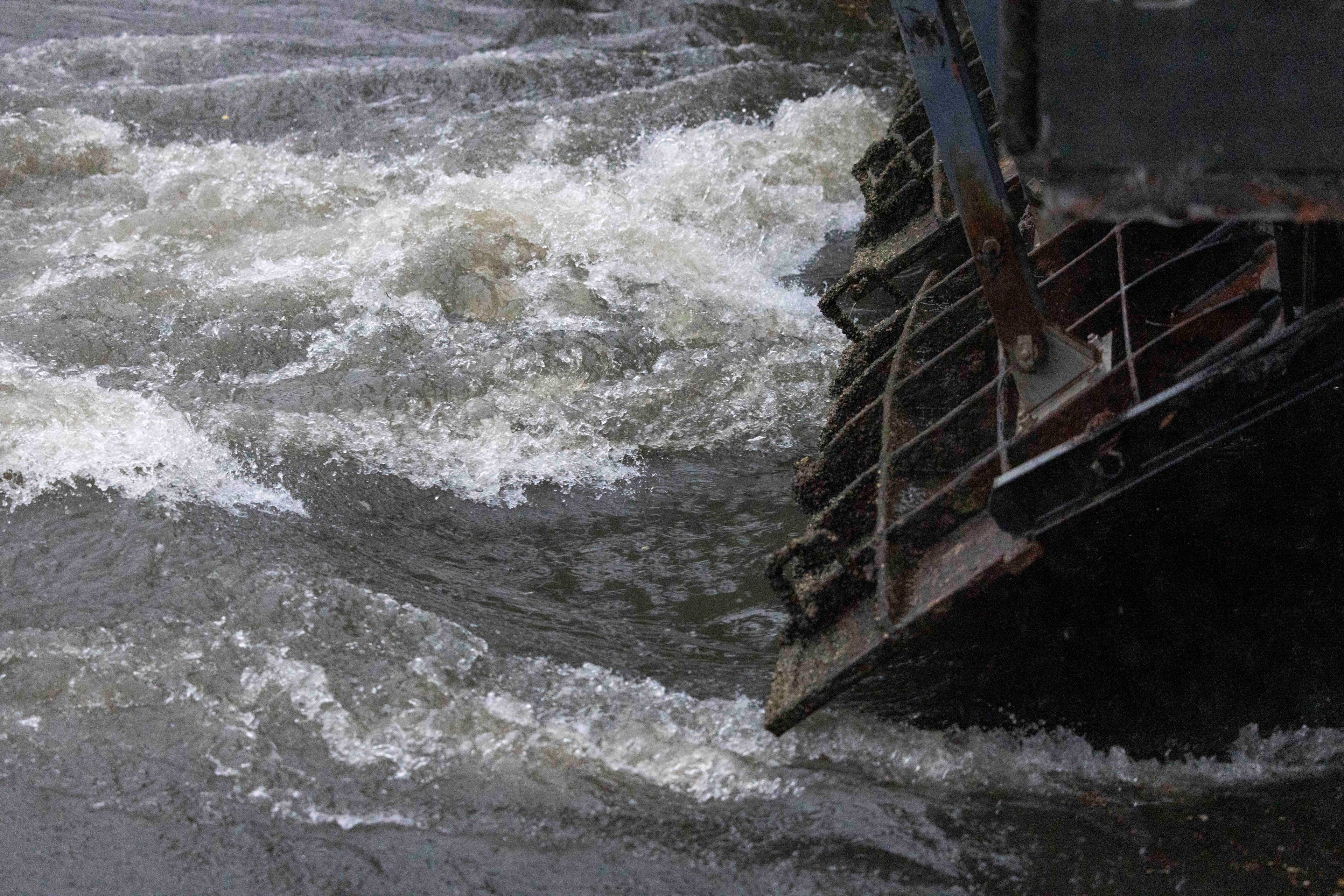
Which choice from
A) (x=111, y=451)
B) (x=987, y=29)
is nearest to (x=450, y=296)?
(x=111, y=451)

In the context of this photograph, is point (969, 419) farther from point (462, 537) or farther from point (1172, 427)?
point (462, 537)

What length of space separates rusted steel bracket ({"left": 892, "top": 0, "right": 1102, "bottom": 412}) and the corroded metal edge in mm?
548

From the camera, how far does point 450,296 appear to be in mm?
7137

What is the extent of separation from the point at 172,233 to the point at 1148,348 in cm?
614

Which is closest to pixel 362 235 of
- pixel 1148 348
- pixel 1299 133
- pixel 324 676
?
pixel 324 676

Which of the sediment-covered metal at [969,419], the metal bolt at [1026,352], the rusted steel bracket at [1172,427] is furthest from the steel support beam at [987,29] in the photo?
the rusted steel bracket at [1172,427]

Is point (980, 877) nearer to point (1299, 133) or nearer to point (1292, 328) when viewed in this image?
point (1292, 328)

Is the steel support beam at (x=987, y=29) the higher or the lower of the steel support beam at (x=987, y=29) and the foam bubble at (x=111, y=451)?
the higher

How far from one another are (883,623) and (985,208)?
1.27 metres

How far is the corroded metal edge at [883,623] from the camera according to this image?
3.60 metres

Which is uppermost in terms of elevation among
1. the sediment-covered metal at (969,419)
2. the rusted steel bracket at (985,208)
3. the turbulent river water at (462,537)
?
the rusted steel bracket at (985,208)

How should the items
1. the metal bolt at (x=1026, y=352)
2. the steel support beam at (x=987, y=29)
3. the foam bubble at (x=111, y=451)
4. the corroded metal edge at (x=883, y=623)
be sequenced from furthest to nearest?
the foam bubble at (x=111, y=451) → the steel support beam at (x=987, y=29) → the metal bolt at (x=1026, y=352) → the corroded metal edge at (x=883, y=623)

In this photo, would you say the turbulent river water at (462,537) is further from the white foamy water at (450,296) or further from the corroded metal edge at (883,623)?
Answer: the corroded metal edge at (883,623)

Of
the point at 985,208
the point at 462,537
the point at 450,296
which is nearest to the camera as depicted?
the point at 985,208
